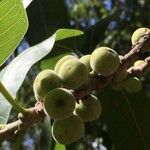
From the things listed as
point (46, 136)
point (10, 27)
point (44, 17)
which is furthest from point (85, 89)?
point (44, 17)

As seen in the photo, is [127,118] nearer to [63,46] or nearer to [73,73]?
[63,46]

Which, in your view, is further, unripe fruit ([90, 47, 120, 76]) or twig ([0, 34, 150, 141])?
unripe fruit ([90, 47, 120, 76])

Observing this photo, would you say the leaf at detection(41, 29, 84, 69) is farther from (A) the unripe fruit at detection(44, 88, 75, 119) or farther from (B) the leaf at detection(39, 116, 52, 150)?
(A) the unripe fruit at detection(44, 88, 75, 119)

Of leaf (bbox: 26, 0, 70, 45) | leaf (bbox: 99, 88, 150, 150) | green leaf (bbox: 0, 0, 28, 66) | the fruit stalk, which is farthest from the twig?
leaf (bbox: 26, 0, 70, 45)

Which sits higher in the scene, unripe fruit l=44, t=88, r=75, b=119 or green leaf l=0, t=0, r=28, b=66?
green leaf l=0, t=0, r=28, b=66

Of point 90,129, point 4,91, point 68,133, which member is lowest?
point 90,129

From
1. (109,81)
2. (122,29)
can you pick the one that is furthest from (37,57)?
(122,29)

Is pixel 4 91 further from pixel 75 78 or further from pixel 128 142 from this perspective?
pixel 128 142
